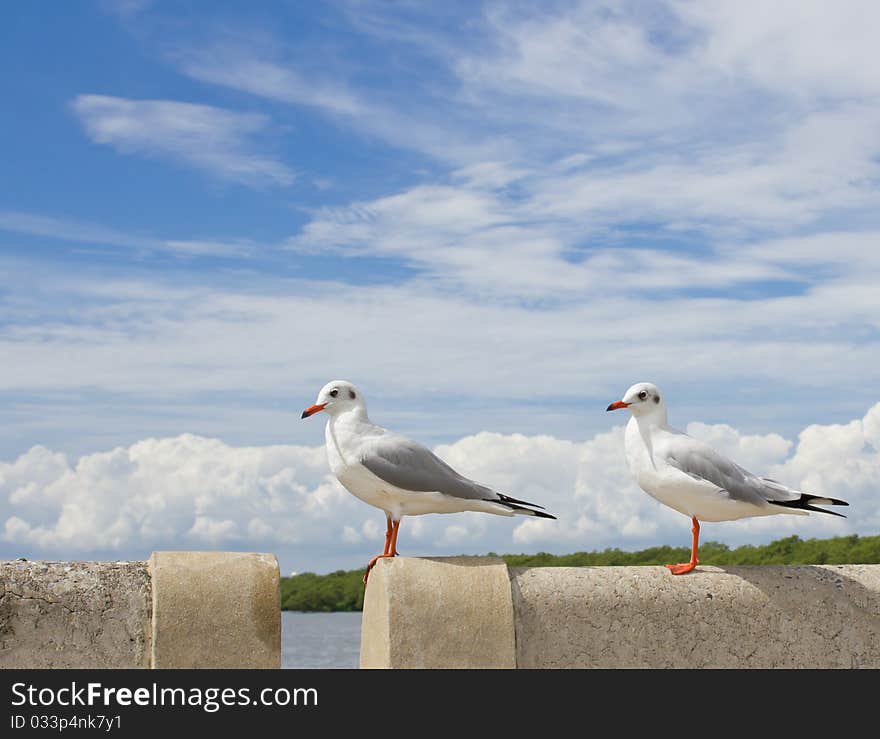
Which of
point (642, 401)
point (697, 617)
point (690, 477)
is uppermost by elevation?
point (642, 401)

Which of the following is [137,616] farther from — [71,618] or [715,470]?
[715,470]

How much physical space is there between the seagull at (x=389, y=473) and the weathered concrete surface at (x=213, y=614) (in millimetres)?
810

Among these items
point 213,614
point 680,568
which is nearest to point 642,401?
point 680,568

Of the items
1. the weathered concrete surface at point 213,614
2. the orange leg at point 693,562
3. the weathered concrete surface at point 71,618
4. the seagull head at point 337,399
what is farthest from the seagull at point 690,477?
the weathered concrete surface at point 71,618

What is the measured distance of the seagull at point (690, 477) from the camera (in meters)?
8.12

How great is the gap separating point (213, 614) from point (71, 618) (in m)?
0.97

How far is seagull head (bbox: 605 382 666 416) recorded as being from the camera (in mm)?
8266

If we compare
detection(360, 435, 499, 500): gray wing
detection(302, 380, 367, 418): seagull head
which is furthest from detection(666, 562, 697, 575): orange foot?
detection(302, 380, 367, 418): seagull head

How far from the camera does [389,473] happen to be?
7828 millimetres

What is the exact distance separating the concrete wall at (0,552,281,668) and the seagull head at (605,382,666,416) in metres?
3.00

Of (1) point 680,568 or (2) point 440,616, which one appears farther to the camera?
(1) point 680,568
